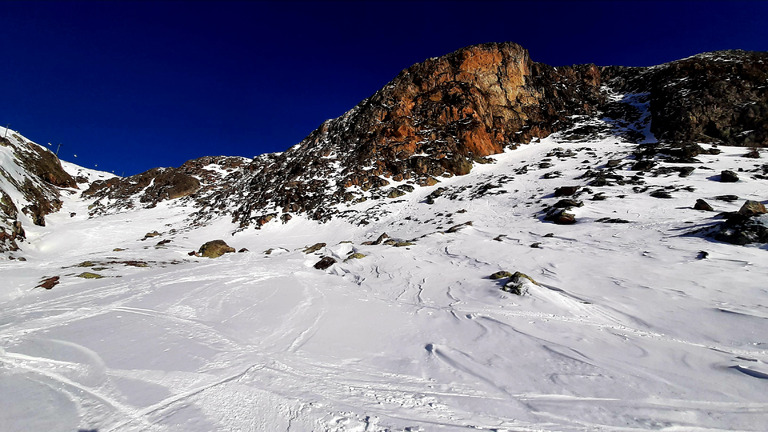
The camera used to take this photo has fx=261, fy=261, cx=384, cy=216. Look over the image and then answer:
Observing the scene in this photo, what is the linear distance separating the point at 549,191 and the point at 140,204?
194 ft

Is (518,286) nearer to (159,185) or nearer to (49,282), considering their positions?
(49,282)

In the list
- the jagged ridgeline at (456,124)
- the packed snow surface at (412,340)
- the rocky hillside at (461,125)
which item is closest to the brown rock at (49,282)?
the packed snow surface at (412,340)

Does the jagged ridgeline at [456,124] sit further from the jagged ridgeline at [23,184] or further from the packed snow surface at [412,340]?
the packed snow surface at [412,340]

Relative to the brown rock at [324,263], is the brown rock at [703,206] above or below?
above

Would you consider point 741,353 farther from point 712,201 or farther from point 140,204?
point 140,204

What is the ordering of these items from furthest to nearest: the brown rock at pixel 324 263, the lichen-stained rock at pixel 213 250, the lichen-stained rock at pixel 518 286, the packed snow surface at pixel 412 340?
the lichen-stained rock at pixel 213 250
the brown rock at pixel 324 263
the lichen-stained rock at pixel 518 286
the packed snow surface at pixel 412 340

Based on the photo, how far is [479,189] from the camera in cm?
2672

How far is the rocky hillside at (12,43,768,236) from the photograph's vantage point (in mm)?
32281

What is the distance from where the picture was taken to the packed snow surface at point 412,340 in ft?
10.9

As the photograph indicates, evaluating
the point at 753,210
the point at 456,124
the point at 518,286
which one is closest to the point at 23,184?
the point at 518,286

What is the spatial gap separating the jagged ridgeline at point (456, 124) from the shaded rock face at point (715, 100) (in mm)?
141

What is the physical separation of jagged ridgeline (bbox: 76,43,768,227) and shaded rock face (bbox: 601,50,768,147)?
0.14 metres

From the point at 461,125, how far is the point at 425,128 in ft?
19.1

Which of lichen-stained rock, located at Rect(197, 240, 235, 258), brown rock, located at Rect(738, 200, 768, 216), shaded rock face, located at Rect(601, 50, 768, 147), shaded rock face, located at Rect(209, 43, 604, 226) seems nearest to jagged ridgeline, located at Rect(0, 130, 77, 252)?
lichen-stained rock, located at Rect(197, 240, 235, 258)
